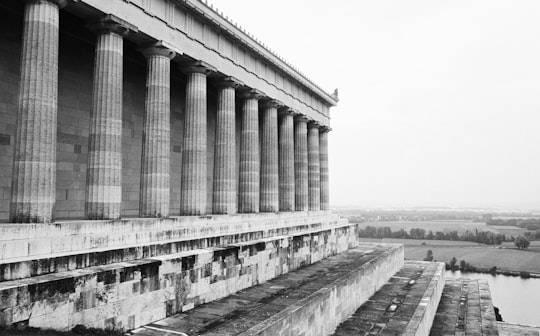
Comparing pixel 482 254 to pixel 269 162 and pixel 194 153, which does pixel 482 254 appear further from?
pixel 194 153

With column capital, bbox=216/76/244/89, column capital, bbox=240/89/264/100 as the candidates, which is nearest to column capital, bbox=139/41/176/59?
column capital, bbox=216/76/244/89

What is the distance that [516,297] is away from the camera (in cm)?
6981

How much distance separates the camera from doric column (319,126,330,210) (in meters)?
45.8

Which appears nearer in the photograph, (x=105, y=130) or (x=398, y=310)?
(x=105, y=130)

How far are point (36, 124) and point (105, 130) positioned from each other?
318cm

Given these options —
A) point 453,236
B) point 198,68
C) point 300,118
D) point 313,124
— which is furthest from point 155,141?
point 453,236

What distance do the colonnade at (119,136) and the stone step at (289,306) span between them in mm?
6162

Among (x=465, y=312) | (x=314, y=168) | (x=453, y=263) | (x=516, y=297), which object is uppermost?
(x=314, y=168)

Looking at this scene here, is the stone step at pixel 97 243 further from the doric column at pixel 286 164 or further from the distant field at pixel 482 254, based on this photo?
the distant field at pixel 482 254

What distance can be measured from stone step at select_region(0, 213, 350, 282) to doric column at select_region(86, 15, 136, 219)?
4.17 feet

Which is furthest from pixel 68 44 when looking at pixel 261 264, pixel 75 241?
pixel 261 264

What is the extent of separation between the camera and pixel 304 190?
1609 inches

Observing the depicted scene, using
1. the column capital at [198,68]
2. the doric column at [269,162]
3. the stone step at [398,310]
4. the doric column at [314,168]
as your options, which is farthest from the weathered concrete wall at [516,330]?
the column capital at [198,68]

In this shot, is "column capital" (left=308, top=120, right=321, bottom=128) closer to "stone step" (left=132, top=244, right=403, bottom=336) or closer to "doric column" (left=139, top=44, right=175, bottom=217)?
"stone step" (left=132, top=244, right=403, bottom=336)
